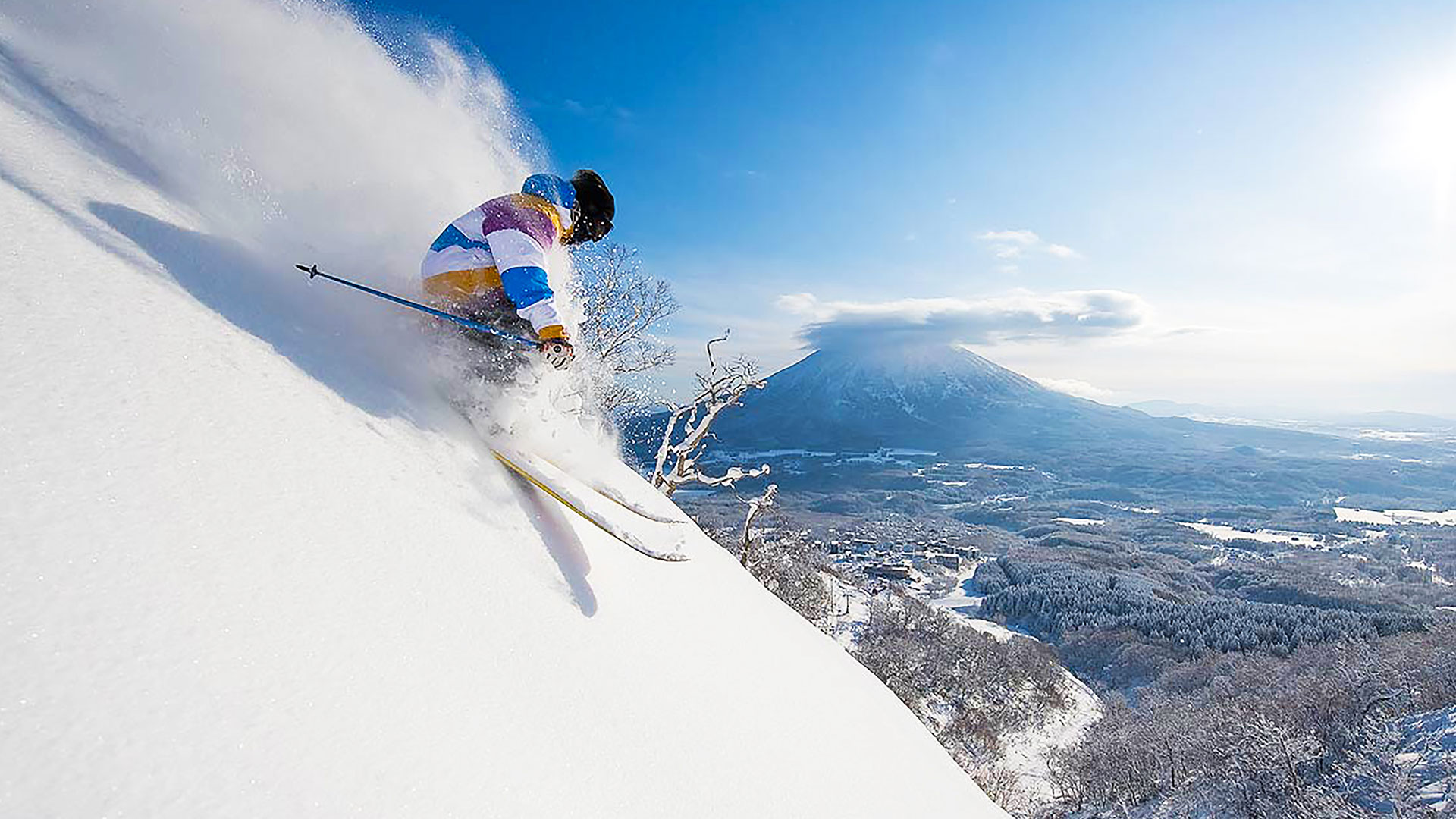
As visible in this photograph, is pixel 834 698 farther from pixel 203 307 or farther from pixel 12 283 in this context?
pixel 12 283

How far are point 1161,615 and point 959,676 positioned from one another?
4284cm

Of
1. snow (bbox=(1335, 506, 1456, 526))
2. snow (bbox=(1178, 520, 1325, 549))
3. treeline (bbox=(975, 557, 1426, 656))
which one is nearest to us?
treeline (bbox=(975, 557, 1426, 656))

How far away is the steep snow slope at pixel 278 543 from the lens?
1031 millimetres

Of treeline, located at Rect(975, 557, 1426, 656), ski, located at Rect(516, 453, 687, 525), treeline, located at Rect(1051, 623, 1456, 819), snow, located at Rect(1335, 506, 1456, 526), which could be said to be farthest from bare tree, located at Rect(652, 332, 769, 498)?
snow, located at Rect(1335, 506, 1456, 526)

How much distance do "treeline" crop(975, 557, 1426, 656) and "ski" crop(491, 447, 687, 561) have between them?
235 ft

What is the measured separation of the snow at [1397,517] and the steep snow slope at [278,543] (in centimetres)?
20562

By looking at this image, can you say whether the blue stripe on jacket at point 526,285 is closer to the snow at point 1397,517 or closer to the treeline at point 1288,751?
the treeline at point 1288,751

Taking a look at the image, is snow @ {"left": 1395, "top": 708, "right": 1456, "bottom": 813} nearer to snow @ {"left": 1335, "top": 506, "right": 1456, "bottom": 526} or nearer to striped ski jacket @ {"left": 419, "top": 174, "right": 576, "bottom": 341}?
striped ski jacket @ {"left": 419, "top": 174, "right": 576, "bottom": 341}

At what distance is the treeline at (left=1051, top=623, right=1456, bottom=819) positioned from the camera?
49.8 feet

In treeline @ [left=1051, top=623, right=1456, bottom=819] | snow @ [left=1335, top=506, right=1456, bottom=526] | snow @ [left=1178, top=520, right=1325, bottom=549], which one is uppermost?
treeline @ [left=1051, top=623, right=1456, bottom=819]

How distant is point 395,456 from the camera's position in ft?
7.51

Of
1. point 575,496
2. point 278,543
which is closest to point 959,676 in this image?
point 575,496

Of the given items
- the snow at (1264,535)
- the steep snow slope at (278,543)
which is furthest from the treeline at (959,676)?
the snow at (1264,535)

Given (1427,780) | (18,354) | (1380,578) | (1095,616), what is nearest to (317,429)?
(18,354)
